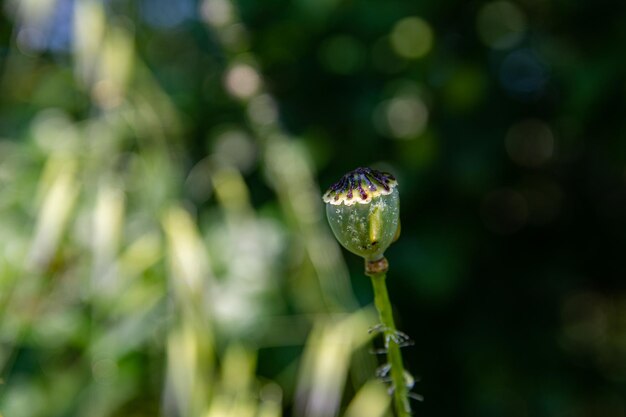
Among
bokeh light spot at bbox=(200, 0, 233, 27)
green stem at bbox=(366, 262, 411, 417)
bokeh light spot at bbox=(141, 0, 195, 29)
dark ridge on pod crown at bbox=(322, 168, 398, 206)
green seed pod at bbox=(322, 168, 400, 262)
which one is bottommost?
green stem at bbox=(366, 262, 411, 417)

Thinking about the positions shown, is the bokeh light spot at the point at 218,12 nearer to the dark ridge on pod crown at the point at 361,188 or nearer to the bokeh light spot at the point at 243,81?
the bokeh light spot at the point at 243,81

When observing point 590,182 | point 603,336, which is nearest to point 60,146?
point 590,182

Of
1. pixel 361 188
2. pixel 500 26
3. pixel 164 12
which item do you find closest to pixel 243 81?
pixel 164 12

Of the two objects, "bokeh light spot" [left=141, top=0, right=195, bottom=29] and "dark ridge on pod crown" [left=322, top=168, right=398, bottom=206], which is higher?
"bokeh light spot" [left=141, top=0, right=195, bottom=29]

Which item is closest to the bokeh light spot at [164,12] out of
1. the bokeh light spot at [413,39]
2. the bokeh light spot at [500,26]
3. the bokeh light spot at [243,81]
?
the bokeh light spot at [243,81]

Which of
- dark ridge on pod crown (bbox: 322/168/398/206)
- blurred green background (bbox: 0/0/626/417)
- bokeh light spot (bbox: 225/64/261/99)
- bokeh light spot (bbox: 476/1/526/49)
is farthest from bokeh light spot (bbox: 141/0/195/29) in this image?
dark ridge on pod crown (bbox: 322/168/398/206)

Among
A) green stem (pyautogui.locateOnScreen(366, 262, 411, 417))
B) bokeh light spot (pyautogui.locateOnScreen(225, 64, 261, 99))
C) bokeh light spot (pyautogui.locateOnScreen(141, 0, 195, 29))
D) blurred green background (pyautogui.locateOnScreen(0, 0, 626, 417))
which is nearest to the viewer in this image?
green stem (pyautogui.locateOnScreen(366, 262, 411, 417))

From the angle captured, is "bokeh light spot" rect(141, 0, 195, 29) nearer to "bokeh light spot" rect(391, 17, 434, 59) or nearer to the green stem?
"bokeh light spot" rect(391, 17, 434, 59)

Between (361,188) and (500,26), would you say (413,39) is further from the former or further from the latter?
(361,188)
